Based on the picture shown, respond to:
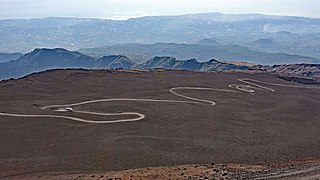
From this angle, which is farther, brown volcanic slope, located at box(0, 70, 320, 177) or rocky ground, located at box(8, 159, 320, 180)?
brown volcanic slope, located at box(0, 70, 320, 177)

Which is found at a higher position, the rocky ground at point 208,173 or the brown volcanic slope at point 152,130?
the rocky ground at point 208,173

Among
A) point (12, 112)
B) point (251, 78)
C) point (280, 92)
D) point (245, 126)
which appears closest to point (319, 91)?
point (280, 92)

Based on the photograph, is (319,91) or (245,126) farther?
(319,91)

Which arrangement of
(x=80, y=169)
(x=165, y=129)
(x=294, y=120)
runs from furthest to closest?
(x=294, y=120) < (x=165, y=129) < (x=80, y=169)

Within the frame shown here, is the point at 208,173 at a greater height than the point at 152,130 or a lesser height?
greater

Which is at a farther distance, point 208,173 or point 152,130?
point 152,130

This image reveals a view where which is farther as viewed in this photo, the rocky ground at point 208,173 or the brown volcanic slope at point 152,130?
the brown volcanic slope at point 152,130

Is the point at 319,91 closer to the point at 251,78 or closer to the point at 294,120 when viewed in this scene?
the point at 251,78

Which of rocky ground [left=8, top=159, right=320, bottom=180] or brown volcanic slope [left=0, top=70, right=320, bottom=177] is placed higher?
rocky ground [left=8, top=159, right=320, bottom=180]
